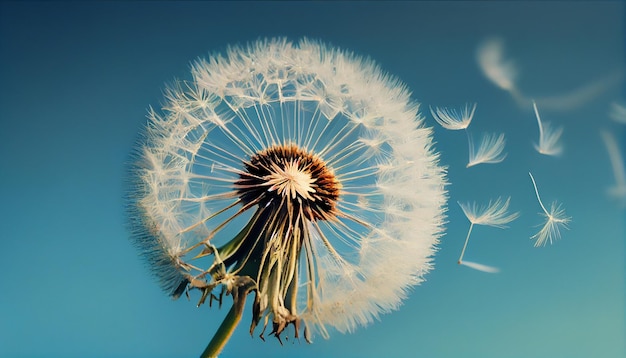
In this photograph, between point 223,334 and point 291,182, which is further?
point 291,182

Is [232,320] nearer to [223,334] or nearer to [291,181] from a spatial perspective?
[223,334]

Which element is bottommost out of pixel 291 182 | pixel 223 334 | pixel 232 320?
pixel 223 334

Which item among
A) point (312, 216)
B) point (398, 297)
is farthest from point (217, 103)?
point (398, 297)

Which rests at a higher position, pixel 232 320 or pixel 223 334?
pixel 232 320

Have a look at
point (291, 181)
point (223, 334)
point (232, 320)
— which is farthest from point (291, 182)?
point (223, 334)

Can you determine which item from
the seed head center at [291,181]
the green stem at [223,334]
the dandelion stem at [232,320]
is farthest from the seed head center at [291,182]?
the green stem at [223,334]

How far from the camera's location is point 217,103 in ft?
19.3

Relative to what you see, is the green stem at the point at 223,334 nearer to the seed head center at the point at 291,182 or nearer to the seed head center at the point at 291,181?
the seed head center at the point at 291,182

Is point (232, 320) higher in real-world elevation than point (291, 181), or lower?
lower

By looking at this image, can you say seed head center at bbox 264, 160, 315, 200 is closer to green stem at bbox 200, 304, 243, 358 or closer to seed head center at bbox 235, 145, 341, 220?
seed head center at bbox 235, 145, 341, 220

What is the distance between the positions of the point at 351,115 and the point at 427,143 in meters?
0.87

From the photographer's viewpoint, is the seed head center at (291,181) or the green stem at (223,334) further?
the seed head center at (291,181)

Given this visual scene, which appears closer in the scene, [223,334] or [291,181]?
[223,334]

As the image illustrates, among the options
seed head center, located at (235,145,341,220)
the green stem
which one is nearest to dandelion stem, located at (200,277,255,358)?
the green stem
